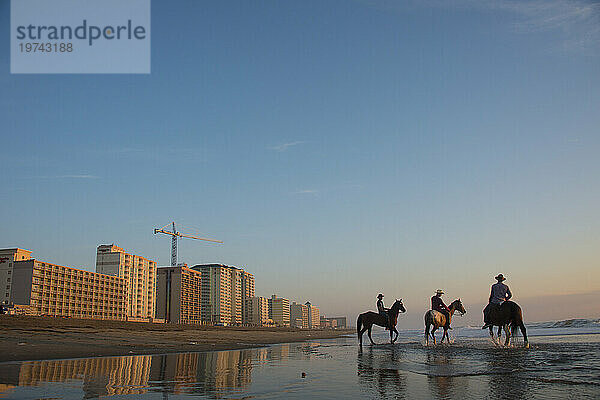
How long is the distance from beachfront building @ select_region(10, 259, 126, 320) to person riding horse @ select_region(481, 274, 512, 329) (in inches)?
4437

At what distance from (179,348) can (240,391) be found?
17250 millimetres

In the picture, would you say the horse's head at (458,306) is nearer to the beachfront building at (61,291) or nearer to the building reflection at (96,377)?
the building reflection at (96,377)

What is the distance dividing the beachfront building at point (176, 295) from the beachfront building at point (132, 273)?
10195 mm

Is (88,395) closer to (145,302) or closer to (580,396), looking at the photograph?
(580,396)

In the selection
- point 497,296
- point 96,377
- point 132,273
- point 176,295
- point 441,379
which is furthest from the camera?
point 176,295

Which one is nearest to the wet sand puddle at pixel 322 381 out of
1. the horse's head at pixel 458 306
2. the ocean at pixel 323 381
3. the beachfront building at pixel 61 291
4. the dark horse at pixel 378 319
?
the ocean at pixel 323 381

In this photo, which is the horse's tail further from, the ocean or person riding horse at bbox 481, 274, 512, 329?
the ocean

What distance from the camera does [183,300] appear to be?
616 ft

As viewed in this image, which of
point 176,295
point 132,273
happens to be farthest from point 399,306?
point 176,295

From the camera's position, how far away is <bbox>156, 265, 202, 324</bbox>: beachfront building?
612ft

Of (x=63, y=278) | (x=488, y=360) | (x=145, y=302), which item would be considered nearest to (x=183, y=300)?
(x=145, y=302)

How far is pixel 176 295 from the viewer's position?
188 meters

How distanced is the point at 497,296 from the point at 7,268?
132 m

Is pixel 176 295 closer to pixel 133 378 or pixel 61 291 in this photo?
pixel 61 291
